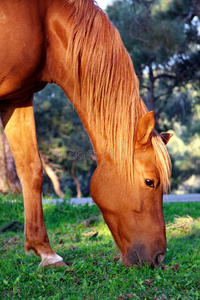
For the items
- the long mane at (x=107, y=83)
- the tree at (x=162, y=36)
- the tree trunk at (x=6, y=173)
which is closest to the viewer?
the long mane at (x=107, y=83)

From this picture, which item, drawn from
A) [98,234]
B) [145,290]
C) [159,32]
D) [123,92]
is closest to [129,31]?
[159,32]

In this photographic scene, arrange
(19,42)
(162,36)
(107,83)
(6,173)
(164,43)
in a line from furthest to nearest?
1. (164,43)
2. (162,36)
3. (6,173)
4. (107,83)
5. (19,42)

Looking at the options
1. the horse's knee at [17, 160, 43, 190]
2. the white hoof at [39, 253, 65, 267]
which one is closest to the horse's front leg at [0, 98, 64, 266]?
the horse's knee at [17, 160, 43, 190]

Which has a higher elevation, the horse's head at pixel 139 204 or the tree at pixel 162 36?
the tree at pixel 162 36

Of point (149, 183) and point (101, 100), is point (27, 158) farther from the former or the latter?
point (149, 183)

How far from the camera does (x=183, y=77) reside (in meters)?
13.6

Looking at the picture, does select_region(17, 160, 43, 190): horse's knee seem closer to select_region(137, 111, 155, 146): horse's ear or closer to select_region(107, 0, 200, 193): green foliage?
select_region(137, 111, 155, 146): horse's ear

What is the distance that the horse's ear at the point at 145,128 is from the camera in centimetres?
263

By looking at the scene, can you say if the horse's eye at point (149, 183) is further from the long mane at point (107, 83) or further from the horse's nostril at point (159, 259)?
the horse's nostril at point (159, 259)

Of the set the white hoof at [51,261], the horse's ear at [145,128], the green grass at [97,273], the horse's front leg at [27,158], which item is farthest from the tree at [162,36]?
the white hoof at [51,261]

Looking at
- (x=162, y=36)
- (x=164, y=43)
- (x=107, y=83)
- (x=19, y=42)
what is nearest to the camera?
(x=19, y=42)

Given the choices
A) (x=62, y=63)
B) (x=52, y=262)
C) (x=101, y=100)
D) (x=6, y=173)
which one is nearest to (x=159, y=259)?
(x=52, y=262)

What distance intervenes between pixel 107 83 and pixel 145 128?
45cm

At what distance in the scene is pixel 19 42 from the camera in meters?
2.64
